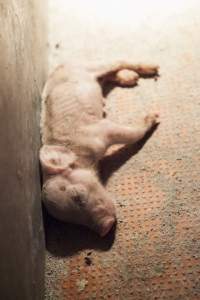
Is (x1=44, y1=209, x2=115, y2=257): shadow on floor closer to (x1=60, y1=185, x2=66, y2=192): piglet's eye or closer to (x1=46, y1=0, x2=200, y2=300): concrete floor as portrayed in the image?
(x1=46, y1=0, x2=200, y2=300): concrete floor

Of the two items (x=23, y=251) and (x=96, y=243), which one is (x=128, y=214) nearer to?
(x=96, y=243)

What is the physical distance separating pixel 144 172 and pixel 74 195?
32cm

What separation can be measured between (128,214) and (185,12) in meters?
1.13

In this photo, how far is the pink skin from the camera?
1665 mm

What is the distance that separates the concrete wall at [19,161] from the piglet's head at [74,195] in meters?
0.05

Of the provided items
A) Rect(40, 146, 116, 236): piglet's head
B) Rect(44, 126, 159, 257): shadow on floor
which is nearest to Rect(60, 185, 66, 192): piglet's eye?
Rect(40, 146, 116, 236): piglet's head

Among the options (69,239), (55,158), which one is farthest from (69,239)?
(55,158)

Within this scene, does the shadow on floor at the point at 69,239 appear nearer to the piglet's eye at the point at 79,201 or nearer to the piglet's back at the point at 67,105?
the piglet's eye at the point at 79,201

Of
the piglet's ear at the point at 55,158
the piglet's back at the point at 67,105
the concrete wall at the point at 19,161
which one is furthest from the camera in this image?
the piglet's back at the point at 67,105

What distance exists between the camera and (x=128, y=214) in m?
1.73

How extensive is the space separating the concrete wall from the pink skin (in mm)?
54

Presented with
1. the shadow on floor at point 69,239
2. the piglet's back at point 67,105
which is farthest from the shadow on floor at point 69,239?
the piglet's back at point 67,105

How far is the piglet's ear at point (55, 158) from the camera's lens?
1707 mm

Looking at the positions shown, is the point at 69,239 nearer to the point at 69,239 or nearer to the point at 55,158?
the point at 69,239
